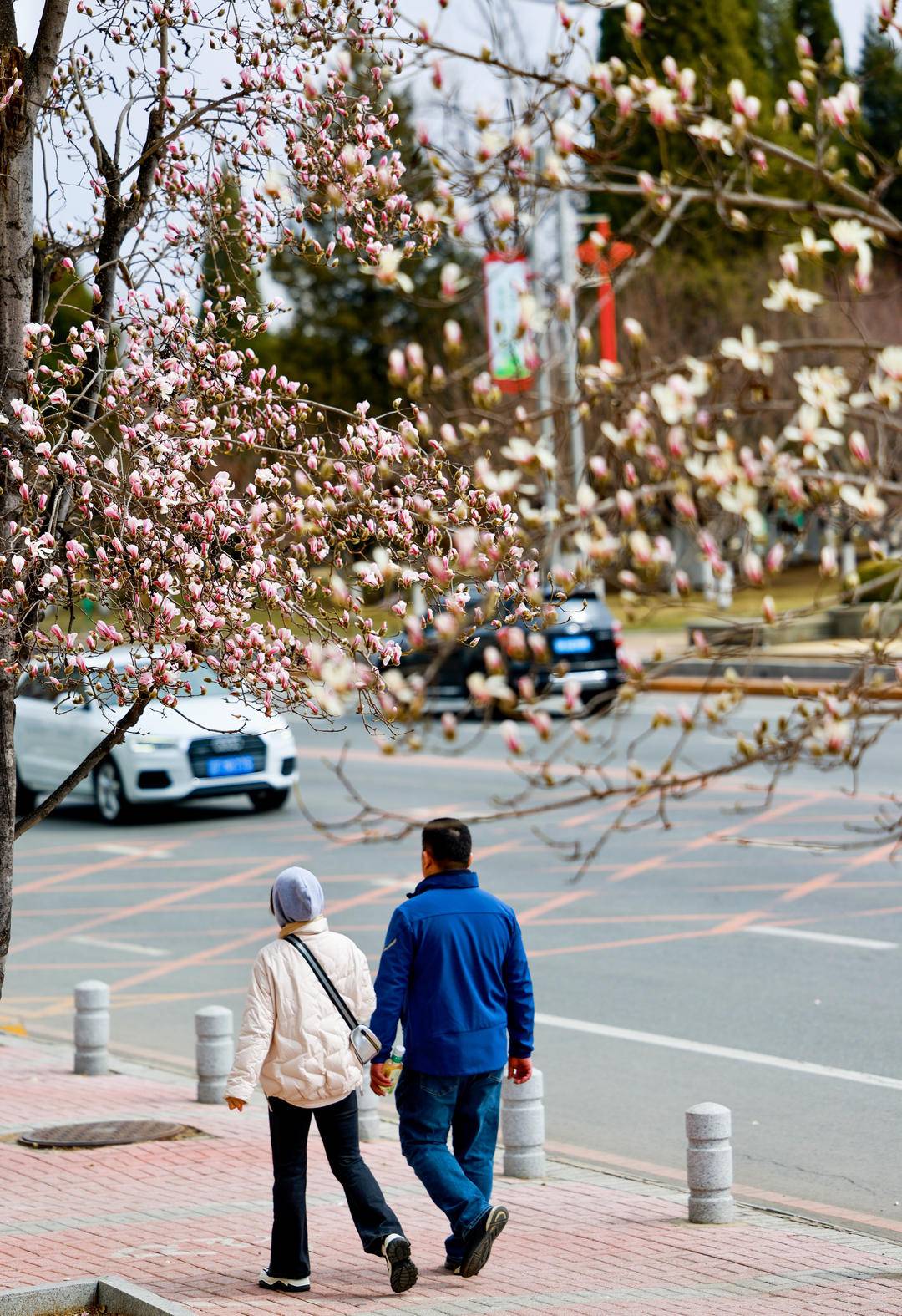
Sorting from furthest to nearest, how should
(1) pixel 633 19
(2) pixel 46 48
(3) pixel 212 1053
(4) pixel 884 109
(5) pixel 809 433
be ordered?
(4) pixel 884 109 → (3) pixel 212 1053 → (2) pixel 46 48 → (1) pixel 633 19 → (5) pixel 809 433

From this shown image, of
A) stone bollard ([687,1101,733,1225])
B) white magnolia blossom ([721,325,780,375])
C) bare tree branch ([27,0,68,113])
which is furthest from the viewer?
stone bollard ([687,1101,733,1225])

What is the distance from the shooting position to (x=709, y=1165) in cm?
713

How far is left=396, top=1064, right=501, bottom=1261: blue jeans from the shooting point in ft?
21.0

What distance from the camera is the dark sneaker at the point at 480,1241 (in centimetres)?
639

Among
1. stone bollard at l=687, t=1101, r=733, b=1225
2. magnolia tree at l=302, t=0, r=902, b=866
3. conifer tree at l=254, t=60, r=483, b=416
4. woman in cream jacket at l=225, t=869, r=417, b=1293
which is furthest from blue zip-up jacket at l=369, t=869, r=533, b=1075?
conifer tree at l=254, t=60, r=483, b=416

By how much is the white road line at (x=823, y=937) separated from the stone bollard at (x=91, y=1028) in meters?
4.55

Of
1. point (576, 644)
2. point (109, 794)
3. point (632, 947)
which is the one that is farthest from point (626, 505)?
point (576, 644)

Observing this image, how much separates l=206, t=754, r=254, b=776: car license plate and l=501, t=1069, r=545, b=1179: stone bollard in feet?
33.0

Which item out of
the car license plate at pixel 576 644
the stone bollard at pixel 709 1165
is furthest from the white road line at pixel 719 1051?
the car license plate at pixel 576 644

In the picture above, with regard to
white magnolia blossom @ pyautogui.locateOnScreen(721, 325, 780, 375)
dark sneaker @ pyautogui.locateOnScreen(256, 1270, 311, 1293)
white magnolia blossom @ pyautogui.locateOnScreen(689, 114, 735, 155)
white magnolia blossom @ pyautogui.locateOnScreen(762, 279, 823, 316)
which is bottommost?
dark sneaker @ pyautogui.locateOnScreen(256, 1270, 311, 1293)

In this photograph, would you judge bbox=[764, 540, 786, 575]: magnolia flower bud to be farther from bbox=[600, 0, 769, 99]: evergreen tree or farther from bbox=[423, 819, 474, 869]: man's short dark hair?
bbox=[600, 0, 769, 99]: evergreen tree

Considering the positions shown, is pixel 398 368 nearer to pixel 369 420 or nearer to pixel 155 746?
pixel 369 420

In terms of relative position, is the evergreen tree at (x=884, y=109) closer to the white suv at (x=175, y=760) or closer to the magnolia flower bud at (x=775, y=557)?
the white suv at (x=175, y=760)

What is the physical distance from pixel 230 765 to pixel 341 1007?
11534 mm
